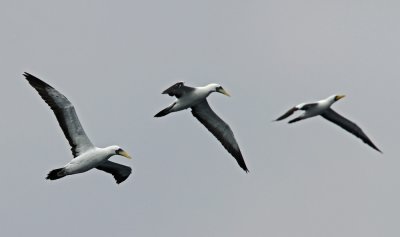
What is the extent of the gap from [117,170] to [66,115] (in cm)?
508

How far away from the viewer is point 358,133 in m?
56.0

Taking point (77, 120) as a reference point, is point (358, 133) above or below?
below

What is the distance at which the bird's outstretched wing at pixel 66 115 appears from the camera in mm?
46562

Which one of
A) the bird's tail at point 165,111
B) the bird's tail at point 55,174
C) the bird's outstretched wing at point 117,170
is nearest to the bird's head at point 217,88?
the bird's tail at point 165,111

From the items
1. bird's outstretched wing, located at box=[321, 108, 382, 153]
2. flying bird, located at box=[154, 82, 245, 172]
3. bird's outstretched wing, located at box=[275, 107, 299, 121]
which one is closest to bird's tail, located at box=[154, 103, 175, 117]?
flying bird, located at box=[154, 82, 245, 172]

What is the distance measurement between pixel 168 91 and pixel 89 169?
196 inches

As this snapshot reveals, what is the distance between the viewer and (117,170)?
50.7 m

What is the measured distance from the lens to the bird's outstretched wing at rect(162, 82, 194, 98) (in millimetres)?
48750

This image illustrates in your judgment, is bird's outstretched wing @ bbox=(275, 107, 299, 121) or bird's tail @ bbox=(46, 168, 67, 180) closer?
bird's tail @ bbox=(46, 168, 67, 180)

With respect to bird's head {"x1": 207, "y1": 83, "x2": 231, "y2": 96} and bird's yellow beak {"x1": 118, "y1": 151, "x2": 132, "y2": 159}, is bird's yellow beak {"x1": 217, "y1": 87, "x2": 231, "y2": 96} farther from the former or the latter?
bird's yellow beak {"x1": 118, "y1": 151, "x2": 132, "y2": 159}

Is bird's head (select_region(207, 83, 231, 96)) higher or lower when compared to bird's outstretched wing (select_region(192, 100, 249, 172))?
higher

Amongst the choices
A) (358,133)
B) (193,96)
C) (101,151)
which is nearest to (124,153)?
(101,151)

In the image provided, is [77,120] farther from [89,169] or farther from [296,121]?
[296,121]

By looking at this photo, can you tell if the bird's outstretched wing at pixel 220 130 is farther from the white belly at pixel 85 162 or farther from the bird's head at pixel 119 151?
the white belly at pixel 85 162
